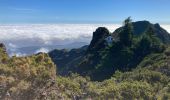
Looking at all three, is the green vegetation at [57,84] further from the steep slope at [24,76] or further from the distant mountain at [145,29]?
the distant mountain at [145,29]

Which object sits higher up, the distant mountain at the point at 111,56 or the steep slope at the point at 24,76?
the steep slope at the point at 24,76

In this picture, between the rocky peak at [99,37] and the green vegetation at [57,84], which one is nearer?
the green vegetation at [57,84]

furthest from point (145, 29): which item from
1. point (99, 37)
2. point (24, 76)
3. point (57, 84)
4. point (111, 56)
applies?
point (24, 76)

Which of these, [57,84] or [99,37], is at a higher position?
[57,84]

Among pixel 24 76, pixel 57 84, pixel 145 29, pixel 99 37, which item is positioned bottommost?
pixel 145 29

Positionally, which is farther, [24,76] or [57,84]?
[57,84]

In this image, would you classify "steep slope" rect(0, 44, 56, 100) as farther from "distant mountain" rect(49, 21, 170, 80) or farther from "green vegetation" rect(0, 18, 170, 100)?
"distant mountain" rect(49, 21, 170, 80)

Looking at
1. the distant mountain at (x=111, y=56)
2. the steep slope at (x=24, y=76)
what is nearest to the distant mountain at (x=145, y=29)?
the distant mountain at (x=111, y=56)

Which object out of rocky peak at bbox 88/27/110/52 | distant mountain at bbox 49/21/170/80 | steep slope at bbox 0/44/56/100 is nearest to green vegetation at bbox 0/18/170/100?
steep slope at bbox 0/44/56/100

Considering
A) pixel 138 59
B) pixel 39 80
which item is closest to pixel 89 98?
pixel 39 80

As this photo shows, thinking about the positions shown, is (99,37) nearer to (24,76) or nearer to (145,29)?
(145,29)

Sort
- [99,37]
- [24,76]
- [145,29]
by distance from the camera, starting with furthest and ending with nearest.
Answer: [145,29]
[99,37]
[24,76]

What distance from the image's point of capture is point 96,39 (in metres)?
115

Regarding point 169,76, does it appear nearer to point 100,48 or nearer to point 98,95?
point 98,95
